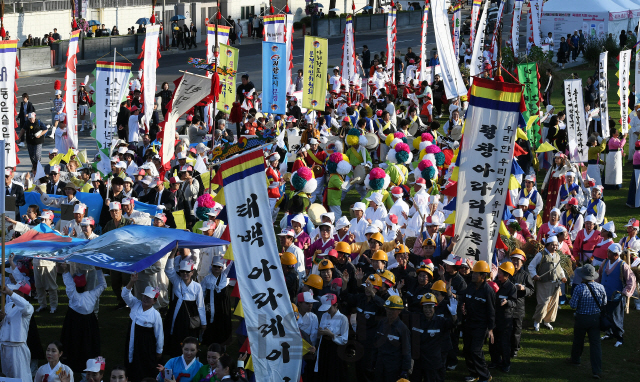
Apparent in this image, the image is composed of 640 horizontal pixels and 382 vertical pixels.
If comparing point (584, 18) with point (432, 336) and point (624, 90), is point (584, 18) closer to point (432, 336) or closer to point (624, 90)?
point (624, 90)

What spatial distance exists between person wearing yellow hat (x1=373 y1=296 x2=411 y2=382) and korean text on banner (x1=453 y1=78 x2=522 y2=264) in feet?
5.15

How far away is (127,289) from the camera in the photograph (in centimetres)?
932

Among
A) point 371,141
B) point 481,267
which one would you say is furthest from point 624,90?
point 481,267

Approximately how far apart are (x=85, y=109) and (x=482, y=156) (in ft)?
54.0

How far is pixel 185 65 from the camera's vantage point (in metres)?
36.3

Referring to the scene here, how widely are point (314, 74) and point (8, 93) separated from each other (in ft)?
24.8

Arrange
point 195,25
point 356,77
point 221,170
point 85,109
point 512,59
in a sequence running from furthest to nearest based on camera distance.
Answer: point 195,25 < point 512,59 < point 356,77 < point 85,109 < point 221,170

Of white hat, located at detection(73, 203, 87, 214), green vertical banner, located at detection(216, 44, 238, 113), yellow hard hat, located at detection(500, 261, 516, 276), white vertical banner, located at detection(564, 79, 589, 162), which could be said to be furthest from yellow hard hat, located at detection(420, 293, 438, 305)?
green vertical banner, located at detection(216, 44, 238, 113)

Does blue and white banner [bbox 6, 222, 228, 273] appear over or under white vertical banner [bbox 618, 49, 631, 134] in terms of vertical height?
under

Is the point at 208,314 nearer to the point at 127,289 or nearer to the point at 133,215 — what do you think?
the point at 127,289

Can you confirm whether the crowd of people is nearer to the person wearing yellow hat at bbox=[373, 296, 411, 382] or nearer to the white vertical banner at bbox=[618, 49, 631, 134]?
the person wearing yellow hat at bbox=[373, 296, 411, 382]

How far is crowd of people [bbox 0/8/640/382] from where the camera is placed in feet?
29.6

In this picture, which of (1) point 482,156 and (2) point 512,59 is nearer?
(1) point 482,156

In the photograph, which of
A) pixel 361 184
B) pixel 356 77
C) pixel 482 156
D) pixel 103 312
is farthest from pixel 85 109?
pixel 482 156
